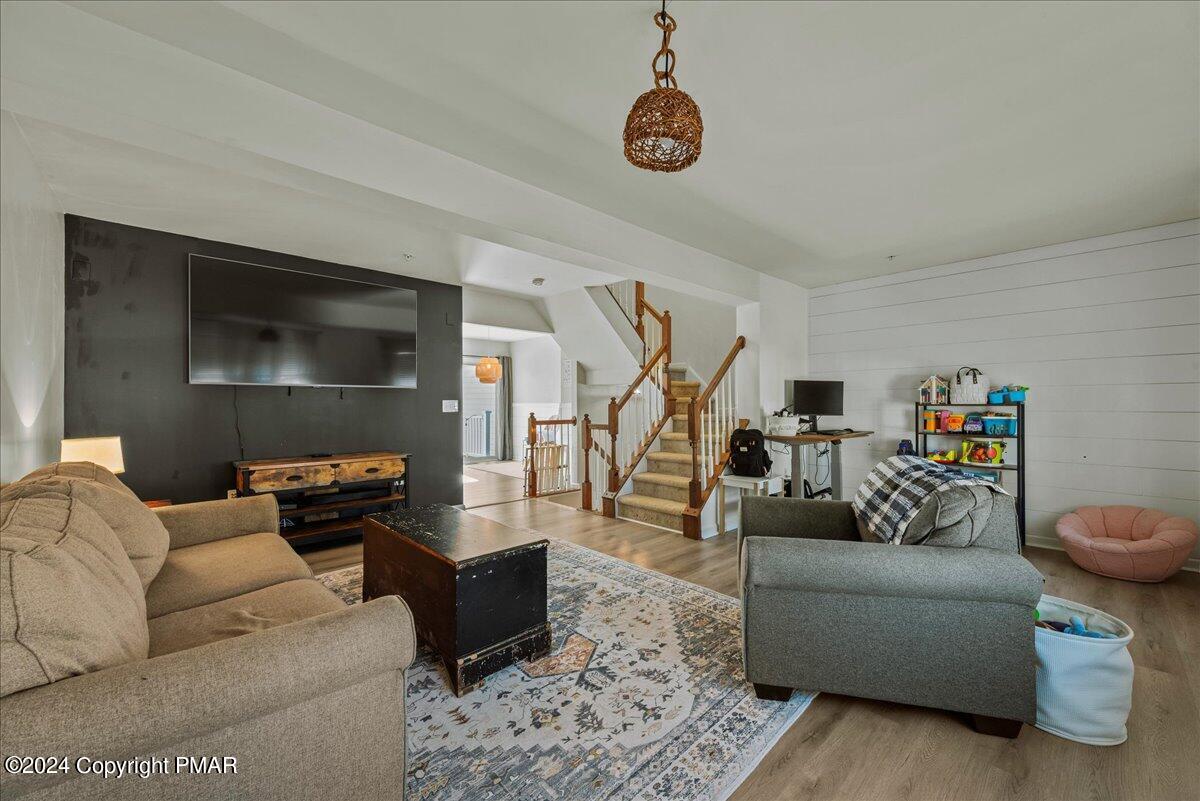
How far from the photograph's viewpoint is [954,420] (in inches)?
168

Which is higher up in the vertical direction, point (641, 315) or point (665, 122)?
point (641, 315)

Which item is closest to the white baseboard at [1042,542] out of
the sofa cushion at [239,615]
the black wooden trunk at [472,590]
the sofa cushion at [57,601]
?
the black wooden trunk at [472,590]

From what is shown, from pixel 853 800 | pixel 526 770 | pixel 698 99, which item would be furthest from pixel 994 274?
pixel 526 770

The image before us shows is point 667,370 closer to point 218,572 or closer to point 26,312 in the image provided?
point 218,572

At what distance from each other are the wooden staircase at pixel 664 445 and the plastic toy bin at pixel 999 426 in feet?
6.31

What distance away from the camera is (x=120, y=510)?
1.88 metres

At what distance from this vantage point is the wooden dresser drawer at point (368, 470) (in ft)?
13.1

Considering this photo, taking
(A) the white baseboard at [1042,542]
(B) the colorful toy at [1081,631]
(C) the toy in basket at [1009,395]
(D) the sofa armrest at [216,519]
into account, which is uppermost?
(C) the toy in basket at [1009,395]

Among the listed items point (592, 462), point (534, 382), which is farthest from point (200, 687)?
point (534, 382)

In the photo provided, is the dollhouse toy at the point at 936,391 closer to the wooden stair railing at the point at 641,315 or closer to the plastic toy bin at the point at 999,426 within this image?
the plastic toy bin at the point at 999,426

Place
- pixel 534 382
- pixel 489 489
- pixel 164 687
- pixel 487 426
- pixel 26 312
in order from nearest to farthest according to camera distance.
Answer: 1. pixel 164 687
2. pixel 26 312
3. pixel 489 489
4. pixel 534 382
5. pixel 487 426

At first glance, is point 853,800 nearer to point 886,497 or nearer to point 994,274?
point 886,497

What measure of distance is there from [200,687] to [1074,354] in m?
5.42

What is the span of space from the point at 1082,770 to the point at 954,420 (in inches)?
125
